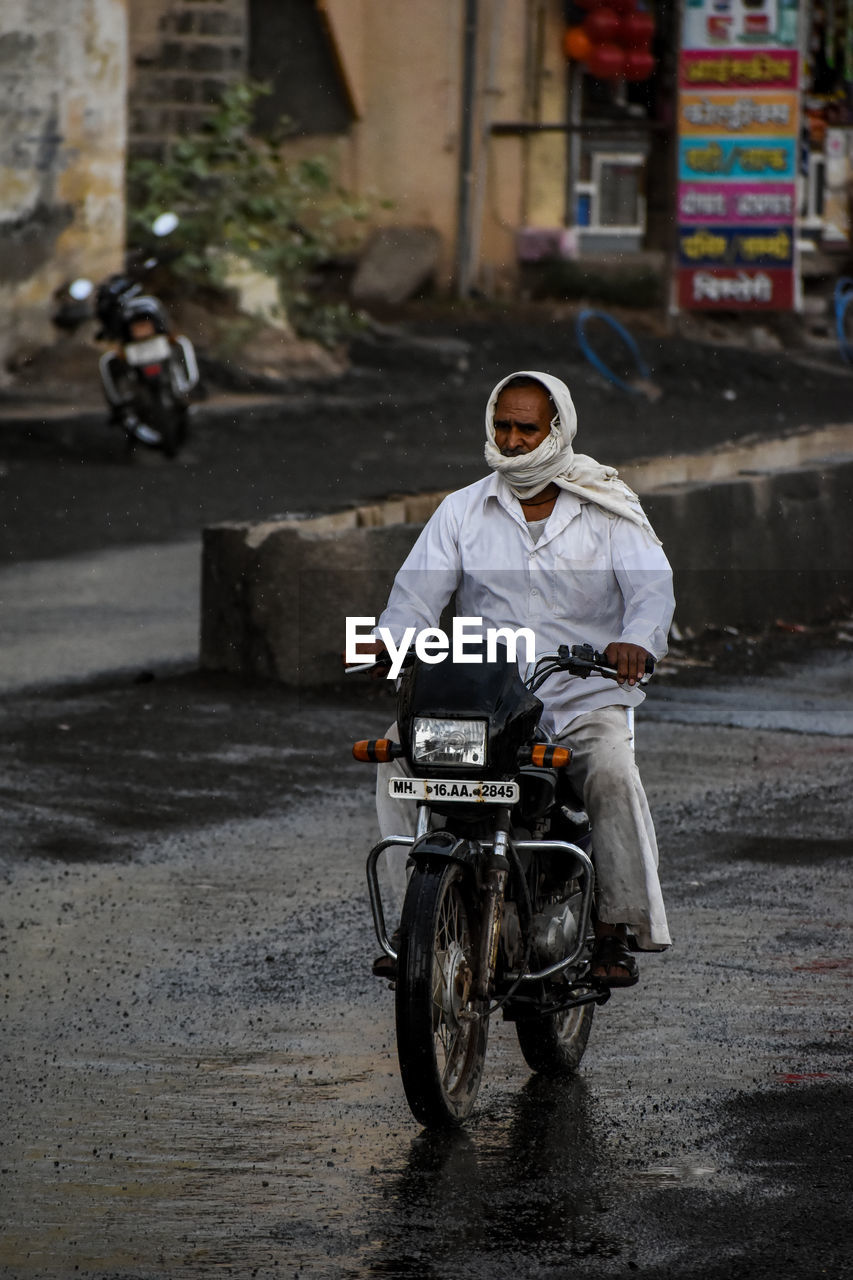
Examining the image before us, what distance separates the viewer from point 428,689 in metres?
4.80

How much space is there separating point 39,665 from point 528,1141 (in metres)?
6.13

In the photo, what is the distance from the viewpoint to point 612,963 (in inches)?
204

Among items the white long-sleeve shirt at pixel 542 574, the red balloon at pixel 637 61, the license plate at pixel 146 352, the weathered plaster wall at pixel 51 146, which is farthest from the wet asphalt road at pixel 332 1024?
the red balloon at pixel 637 61

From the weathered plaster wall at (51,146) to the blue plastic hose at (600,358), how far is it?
7316 millimetres

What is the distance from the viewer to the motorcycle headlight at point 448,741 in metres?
4.73

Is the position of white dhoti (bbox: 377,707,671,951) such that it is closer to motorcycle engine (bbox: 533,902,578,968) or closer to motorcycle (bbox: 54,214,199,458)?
motorcycle engine (bbox: 533,902,578,968)

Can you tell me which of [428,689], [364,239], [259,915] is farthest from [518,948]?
[364,239]

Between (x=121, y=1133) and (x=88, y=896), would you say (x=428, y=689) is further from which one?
Answer: (x=88, y=896)

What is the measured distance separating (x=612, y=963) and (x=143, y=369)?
12.8m

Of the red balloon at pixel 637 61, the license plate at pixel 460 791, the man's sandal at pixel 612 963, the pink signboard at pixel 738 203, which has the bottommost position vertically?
the man's sandal at pixel 612 963

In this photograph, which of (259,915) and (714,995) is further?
(259,915)

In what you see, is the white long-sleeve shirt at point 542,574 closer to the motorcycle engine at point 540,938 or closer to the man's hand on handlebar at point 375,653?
the man's hand on handlebar at point 375,653

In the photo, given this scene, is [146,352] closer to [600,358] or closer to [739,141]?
[600,358]

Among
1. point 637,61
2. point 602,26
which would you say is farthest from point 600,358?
point 602,26
